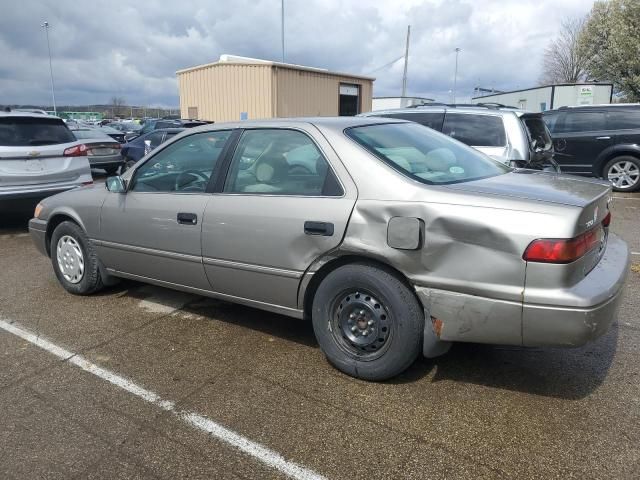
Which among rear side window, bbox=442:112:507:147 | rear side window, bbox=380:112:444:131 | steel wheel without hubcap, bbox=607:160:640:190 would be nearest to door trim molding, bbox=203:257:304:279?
rear side window, bbox=442:112:507:147

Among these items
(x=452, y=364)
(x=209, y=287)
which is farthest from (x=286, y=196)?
(x=452, y=364)

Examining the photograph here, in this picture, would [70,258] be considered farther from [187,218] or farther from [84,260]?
[187,218]

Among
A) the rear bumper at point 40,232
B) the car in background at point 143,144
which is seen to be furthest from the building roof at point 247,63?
the rear bumper at point 40,232

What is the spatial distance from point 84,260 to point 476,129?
16.0 feet

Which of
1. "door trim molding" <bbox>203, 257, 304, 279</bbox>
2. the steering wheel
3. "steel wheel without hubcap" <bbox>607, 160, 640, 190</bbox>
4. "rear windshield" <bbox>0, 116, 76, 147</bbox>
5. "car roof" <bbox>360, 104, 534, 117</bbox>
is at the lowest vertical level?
"door trim molding" <bbox>203, 257, 304, 279</bbox>

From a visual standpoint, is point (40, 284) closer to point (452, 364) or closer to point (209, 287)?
point (209, 287)

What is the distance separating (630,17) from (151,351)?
30.7 meters

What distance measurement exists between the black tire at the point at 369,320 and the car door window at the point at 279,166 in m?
0.54

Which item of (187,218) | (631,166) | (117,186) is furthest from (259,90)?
(187,218)

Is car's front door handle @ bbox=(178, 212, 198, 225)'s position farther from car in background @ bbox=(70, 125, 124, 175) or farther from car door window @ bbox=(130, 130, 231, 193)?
car in background @ bbox=(70, 125, 124, 175)

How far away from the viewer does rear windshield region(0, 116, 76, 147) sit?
7.01 m

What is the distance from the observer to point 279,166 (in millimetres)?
3428

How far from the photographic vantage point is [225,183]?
11.8 ft

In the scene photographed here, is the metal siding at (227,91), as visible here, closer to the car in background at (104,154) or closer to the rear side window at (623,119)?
the car in background at (104,154)
